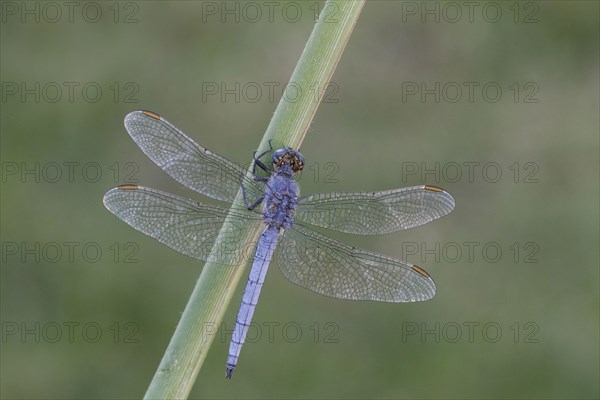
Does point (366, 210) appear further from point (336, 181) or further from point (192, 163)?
point (336, 181)

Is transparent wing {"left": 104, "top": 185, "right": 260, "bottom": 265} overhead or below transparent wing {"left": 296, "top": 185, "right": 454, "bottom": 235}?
below

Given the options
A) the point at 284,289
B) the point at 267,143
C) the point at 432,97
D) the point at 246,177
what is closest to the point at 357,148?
the point at 432,97

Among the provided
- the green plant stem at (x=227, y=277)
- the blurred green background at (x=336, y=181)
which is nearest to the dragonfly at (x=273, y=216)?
the green plant stem at (x=227, y=277)

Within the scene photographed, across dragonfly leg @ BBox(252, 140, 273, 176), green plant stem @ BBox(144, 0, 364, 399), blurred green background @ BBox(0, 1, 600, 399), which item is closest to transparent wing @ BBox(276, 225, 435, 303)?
dragonfly leg @ BBox(252, 140, 273, 176)

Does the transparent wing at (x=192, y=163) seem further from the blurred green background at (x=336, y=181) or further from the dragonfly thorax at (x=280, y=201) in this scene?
the blurred green background at (x=336, y=181)

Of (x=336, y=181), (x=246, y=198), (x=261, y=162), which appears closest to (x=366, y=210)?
(x=246, y=198)

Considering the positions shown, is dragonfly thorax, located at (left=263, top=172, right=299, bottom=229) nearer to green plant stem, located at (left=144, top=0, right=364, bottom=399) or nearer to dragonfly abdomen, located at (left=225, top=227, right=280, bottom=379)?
dragonfly abdomen, located at (left=225, top=227, right=280, bottom=379)
